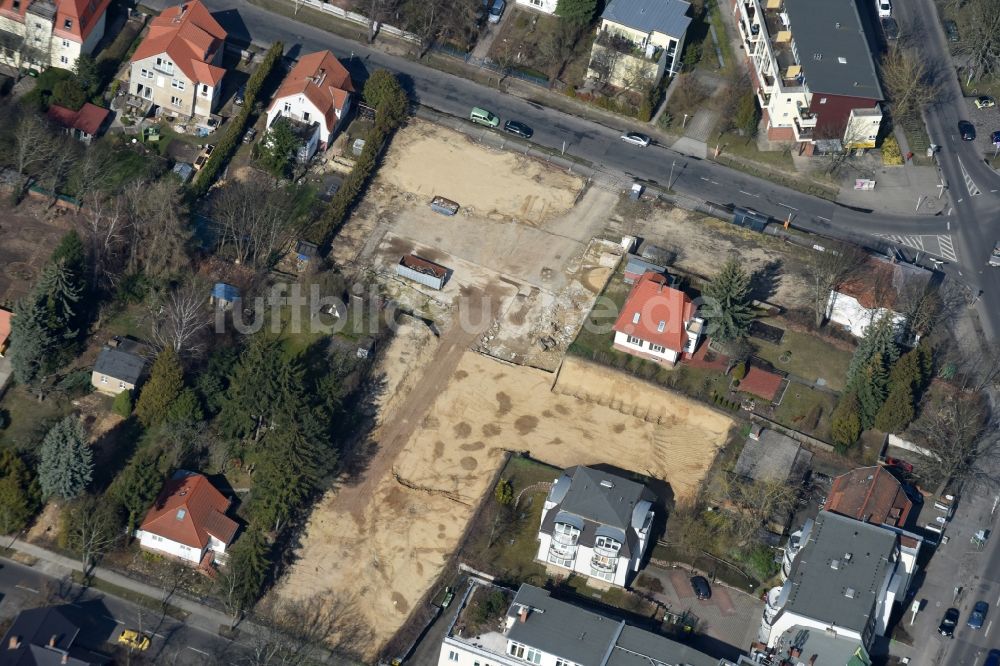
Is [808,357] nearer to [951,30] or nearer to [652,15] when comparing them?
[652,15]

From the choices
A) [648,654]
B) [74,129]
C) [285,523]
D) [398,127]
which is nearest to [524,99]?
[398,127]

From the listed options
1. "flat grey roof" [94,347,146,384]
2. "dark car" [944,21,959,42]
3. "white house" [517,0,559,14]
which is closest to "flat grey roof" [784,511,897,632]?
"flat grey roof" [94,347,146,384]

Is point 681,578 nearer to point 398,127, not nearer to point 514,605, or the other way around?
point 514,605

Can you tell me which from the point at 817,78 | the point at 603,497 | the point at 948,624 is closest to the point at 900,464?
the point at 948,624

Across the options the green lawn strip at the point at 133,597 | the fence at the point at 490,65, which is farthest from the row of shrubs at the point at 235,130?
the green lawn strip at the point at 133,597

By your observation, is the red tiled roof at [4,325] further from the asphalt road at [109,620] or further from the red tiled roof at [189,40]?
the red tiled roof at [189,40]
